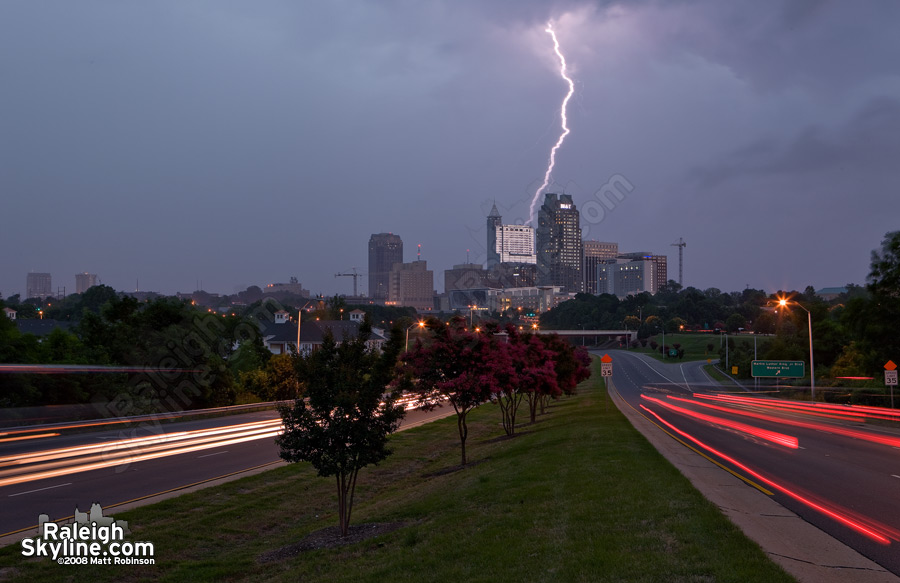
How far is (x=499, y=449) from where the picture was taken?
86.9 ft

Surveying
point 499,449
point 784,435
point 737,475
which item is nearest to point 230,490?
point 499,449

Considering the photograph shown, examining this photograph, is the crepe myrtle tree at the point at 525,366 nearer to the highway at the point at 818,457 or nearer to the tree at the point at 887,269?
the highway at the point at 818,457

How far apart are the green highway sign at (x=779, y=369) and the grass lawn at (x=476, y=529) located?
4519cm

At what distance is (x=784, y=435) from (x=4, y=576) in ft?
93.0

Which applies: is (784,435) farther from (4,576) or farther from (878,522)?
(4,576)

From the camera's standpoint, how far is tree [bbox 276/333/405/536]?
42.0 feet

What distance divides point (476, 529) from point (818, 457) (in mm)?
14979

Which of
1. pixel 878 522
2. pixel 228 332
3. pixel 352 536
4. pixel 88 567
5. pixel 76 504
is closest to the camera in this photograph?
pixel 88 567

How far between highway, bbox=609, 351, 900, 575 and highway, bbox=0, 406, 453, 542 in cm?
1479

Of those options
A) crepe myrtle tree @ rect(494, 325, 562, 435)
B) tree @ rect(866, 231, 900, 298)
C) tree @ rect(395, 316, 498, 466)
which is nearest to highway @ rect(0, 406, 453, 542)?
tree @ rect(395, 316, 498, 466)

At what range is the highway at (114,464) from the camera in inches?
624

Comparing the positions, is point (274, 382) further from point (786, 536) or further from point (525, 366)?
point (786, 536)

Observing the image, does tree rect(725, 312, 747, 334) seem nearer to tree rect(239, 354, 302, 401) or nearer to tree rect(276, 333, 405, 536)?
tree rect(239, 354, 302, 401)

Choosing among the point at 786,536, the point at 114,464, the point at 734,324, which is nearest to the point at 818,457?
the point at 786,536
